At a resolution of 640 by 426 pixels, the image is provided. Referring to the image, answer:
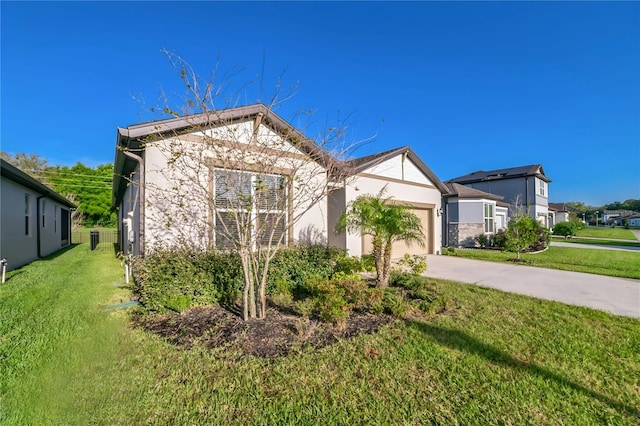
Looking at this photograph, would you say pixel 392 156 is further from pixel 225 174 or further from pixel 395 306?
pixel 225 174

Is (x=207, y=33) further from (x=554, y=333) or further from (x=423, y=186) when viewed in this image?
(x=423, y=186)

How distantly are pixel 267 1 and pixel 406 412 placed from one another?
10.3 m

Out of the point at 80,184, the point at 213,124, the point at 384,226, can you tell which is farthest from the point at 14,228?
the point at 80,184

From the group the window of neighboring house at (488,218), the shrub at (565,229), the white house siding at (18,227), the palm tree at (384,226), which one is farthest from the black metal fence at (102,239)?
the shrub at (565,229)

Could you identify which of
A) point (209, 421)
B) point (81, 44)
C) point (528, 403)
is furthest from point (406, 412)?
point (81, 44)

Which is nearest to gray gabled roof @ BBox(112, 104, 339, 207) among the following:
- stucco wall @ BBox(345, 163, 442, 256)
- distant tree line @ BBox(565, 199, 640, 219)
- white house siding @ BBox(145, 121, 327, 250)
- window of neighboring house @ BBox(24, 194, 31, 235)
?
white house siding @ BBox(145, 121, 327, 250)

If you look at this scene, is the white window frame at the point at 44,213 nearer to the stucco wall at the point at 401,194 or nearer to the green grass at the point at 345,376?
the green grass at the point at 345,376

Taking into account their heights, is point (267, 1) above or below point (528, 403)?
above

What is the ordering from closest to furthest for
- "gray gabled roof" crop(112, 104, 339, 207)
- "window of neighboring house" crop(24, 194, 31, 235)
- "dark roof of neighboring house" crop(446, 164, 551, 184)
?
"gray gabled roof" crop(112, 104, 339, 207), "window of neighboring house" crop(24, 194, 31, 235), "dark roof of neighboring house" crop(446, 164, 551, 184)

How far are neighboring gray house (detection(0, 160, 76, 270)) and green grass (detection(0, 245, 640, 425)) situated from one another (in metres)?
6.65

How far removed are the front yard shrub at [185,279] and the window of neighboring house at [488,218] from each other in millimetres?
18291

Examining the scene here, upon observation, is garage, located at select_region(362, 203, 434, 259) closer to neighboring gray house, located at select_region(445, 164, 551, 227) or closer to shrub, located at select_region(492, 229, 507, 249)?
shrub, located at select_region(492, 229, 507, 249)

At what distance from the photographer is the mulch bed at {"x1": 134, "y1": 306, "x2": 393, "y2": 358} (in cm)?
390

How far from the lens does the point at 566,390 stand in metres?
2.97
